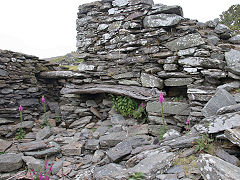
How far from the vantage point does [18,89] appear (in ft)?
26.7

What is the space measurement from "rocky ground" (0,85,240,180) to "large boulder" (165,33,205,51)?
1820 millimetres

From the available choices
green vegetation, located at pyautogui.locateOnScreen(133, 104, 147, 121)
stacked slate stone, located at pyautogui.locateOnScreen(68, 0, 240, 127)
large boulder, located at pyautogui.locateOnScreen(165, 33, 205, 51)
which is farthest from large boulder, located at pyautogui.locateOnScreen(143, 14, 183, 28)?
green vegetation, located at pyautogui.locateOnScreen(133, 104, 147, 121)

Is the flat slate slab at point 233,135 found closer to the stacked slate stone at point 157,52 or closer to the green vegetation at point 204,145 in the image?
the green vegetation at point 204,145

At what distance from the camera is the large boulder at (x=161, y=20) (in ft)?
20.1

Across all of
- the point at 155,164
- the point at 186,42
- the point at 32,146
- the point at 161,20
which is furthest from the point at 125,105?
the point at 155,164

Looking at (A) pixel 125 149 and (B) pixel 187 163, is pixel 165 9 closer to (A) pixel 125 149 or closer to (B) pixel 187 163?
(A) pixel 125 149

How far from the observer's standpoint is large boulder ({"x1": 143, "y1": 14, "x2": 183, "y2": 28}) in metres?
6.12

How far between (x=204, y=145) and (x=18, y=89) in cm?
840

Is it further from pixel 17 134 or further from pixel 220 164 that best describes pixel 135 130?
pixel 17 134

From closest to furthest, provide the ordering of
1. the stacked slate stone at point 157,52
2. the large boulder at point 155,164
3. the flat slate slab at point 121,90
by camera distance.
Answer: the large boulder at point 155,164 → the stacked slate stone at point 157,52 → the flat slate slab at point 121,90

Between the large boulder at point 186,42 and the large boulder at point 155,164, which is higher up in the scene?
the large boulder at point 186,42

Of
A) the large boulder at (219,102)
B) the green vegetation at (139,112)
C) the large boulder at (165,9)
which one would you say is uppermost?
the large boulder at (165,9)

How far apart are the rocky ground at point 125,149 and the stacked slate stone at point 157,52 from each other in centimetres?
80

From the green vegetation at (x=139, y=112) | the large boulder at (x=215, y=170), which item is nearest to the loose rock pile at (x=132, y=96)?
the large boulder at (x=215, y=170)
